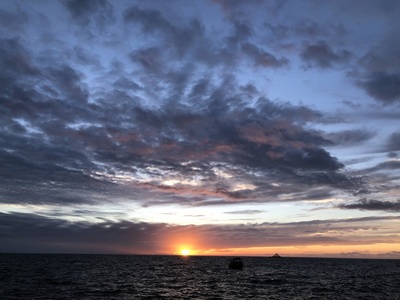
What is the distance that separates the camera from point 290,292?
194 ft

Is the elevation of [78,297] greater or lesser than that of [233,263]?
lesser

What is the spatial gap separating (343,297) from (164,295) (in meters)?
26.9

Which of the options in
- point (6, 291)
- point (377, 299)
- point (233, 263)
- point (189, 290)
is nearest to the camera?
point (6, 291)

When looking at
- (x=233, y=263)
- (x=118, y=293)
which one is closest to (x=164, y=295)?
(x=118, y=293)

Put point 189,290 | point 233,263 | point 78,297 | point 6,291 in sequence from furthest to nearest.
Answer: point 233,263 < point 189,290 < point 6,291 < point 78,297

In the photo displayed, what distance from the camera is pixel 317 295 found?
55.3 m

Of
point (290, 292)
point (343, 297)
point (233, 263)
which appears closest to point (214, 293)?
point (290, 292)

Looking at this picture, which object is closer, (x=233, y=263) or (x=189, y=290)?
(x=189, y=290)

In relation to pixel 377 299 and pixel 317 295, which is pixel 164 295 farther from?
pixel 377 299

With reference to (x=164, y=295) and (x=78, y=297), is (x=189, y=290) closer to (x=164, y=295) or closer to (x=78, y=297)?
(x=164, y=295)

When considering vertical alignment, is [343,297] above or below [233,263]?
below

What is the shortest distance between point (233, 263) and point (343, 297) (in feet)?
245

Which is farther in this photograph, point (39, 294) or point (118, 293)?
point (118, 293)

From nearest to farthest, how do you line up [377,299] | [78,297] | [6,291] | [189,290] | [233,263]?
[78,297] < [6,291] < [377,299] < [189,290] < [233,263]
